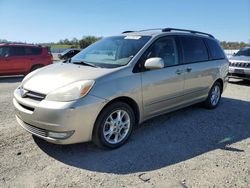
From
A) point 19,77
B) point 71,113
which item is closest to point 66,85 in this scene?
point 71,113

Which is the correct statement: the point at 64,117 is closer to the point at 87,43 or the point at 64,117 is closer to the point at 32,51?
the point at 32,51

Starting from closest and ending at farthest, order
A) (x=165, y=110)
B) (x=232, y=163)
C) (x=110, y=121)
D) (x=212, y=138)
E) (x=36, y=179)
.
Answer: (x=36, y=179)
(x=232, y=163)
(x=110, y=121)
(x=212, y=138)
(x=165, y=110)

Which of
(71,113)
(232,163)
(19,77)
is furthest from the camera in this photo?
(19,77)

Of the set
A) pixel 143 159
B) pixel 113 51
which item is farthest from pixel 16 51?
pixel 143 159

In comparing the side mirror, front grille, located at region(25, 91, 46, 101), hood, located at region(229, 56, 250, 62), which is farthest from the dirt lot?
hood, located at region(229, 56, 250, 62)

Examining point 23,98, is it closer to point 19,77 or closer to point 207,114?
point 207,114

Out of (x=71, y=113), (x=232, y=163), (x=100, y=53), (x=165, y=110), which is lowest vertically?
(x=232, y=163)

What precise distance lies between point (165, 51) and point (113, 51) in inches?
38.1

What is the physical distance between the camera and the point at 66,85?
148 inches

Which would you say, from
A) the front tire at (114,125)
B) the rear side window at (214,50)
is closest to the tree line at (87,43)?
the rear side window at (214,50)

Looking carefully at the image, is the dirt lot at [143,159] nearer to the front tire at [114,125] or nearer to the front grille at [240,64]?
the front tire at [114,125]

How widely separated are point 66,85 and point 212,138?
8.83 ft

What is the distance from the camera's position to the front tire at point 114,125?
3.90 m

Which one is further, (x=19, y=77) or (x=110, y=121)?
(x=19, y=77)
